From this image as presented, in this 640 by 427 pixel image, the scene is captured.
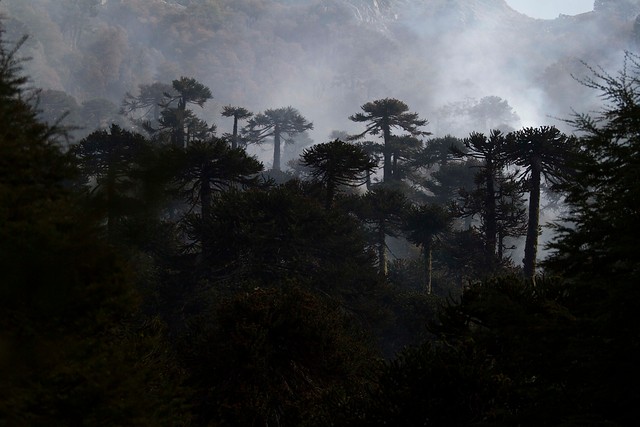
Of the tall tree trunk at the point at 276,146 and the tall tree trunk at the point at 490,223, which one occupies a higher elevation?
the tall tree trunk at the point at 276,146

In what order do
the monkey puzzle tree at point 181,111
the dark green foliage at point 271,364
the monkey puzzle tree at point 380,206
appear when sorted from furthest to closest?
the monkey puzzle tree at point 181,111, the monkey puzzle tree at point 380,206, the dark green foliage at point 271,364

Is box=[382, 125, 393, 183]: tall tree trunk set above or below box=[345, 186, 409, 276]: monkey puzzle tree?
above

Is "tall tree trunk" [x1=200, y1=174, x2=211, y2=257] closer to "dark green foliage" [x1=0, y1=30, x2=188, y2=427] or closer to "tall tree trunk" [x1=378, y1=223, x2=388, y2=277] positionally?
"tall tree trunk" [x1=378, y1=223, x2=388, y2=277]

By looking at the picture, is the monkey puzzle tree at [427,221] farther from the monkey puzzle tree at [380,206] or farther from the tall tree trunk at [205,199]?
the tall tree trunk at [205,199]

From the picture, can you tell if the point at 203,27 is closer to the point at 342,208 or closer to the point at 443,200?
the point at 443,200

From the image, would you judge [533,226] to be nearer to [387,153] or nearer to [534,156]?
[534,156]

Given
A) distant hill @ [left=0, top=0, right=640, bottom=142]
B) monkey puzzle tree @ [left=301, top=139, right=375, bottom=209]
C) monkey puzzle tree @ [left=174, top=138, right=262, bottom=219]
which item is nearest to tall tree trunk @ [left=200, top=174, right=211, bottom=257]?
monkey puzzle tree @ [left=174, top=138, right=262, bottom=219]

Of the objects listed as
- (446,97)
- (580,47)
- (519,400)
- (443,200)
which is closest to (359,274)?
(519,400)

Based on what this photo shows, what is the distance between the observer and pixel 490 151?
26.3 metres

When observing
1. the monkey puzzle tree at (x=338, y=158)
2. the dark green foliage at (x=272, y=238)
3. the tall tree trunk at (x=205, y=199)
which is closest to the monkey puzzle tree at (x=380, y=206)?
the monkey puzzle tree at (x=338, y=158)

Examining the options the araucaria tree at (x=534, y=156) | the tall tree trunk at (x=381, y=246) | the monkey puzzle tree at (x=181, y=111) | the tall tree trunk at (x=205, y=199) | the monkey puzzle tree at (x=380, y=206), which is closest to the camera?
the tall tree trunk at (x=205, y=199)

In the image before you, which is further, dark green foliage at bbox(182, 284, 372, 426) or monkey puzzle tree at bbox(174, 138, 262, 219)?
monkey puzzle tree at bbox(174, 138, 262, 219)

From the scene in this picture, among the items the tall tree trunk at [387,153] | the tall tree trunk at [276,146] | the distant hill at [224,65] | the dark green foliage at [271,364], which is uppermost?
the distant hill at [224,65]

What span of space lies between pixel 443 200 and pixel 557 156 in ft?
85.9
